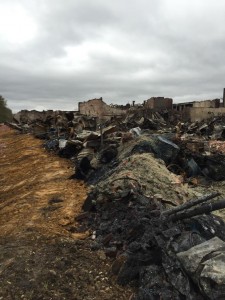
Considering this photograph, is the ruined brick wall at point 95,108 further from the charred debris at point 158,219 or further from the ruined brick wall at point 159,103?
the charred debris at point 158,219

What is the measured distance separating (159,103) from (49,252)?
37468 millimetres

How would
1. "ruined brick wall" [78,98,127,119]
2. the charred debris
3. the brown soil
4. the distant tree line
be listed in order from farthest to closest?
the distant tree line < "ruined brick wall" [78,98,127,119] < the brown soil < the charred debris

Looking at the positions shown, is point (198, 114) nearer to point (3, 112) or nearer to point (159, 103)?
point (159, 103)

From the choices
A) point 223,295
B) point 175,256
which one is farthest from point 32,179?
point 223,295

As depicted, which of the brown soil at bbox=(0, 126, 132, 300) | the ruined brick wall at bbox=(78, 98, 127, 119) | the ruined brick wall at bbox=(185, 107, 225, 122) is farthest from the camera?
the ruined brick wall at bbox=(78, 98, 127, 119)

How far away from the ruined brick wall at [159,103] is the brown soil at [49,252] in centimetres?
3225

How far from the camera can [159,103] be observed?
41.9 meters

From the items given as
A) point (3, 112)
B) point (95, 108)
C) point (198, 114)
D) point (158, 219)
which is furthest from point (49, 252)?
point (3, 112)

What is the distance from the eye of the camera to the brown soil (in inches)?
186

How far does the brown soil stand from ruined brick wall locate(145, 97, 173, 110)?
32.2m

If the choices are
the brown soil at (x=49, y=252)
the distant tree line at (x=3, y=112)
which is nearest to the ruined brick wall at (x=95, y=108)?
the distant tree line at (x=3, y=112)

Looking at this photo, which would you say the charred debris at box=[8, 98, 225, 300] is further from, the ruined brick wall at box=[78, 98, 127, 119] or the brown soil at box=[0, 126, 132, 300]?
the ruined brick wall at box=[78, 98, 127, 119]

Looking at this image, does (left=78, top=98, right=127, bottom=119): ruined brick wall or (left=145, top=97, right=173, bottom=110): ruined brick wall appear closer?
(left=145, top=97, right=173, bottom=110): ruined brick wall

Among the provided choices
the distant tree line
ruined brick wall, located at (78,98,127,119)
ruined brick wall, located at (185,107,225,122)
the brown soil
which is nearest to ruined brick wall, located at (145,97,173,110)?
ruined brick wall, located at (78,98,127,119)
